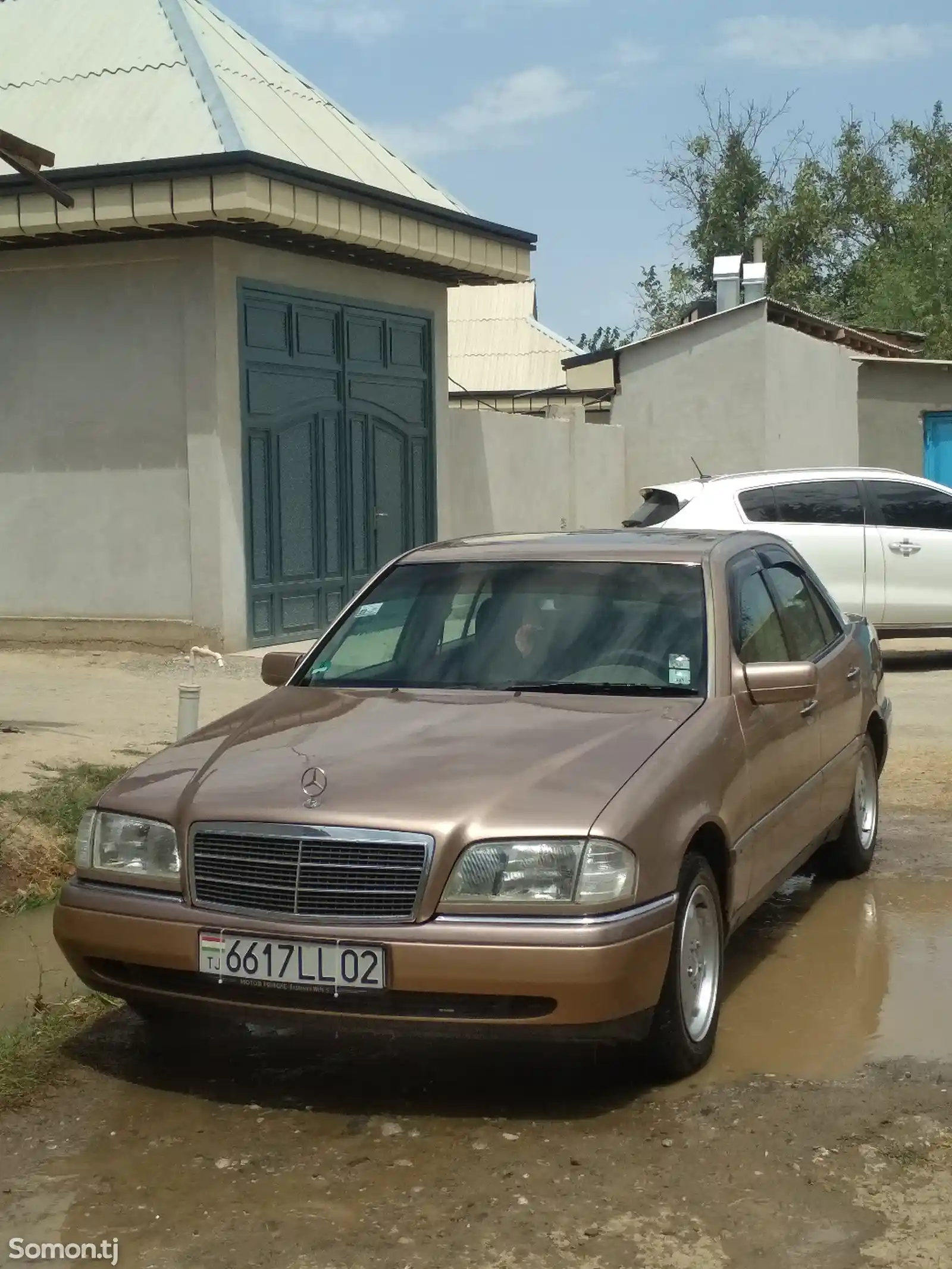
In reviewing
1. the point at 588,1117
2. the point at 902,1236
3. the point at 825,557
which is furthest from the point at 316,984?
the point at 825,557

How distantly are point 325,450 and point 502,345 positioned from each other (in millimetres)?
16992

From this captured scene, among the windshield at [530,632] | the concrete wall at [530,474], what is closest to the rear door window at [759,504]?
the concrete wall at [530,474]

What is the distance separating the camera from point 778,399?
21.3m

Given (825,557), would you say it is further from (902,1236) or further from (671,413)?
(902,1236)

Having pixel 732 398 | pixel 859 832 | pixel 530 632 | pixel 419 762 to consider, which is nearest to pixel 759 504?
pixel 859 832

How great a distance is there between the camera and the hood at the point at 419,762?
428 cm

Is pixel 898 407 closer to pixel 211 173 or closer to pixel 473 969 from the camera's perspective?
pixel 211 173

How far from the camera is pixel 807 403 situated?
2236 cm

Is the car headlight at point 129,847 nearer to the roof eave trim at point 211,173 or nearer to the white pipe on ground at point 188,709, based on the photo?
the white pipe on ground at point 188,709

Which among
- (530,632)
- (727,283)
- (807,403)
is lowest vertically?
(530,632)

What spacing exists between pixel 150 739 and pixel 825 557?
623 cm

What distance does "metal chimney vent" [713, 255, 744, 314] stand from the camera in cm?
2548

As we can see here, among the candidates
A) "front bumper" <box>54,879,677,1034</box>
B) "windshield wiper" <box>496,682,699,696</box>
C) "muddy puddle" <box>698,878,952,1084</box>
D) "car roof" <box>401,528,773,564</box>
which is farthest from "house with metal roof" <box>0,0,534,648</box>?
"front bumper" <box>54,879,677,1034</box>

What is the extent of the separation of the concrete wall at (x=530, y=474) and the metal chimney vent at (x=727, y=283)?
16.8ft
